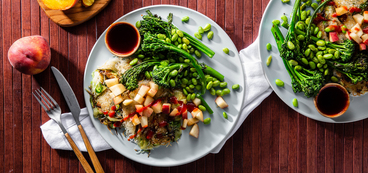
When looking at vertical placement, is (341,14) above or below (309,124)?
above

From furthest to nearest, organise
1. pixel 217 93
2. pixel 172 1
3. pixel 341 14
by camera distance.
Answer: pixel 172 1
pixel 217 93
pixel 341 14

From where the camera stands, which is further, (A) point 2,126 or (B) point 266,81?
(A) point 2,126

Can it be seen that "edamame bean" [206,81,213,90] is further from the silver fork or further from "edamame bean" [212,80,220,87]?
the silver fork

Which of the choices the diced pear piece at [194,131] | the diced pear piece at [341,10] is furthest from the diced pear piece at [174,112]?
the diced pear piece at [341,10]

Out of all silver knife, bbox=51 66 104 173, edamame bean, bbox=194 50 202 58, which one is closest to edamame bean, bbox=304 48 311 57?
edamame bean, bbox=194 50 202 58

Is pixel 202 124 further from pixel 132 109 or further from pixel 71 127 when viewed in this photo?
pixel 71 127

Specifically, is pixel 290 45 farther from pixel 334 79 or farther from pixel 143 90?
pixel 143 90

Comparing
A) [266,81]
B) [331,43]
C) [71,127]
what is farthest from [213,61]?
[71,127]
